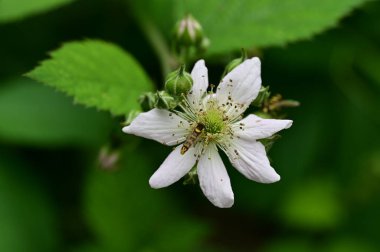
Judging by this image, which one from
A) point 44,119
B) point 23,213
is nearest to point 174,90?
point 44,119

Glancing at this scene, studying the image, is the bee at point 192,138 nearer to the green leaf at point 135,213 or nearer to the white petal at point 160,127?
the white petal at point 160,127

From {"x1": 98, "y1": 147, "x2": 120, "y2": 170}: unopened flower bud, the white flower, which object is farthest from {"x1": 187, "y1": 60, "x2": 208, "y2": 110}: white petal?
{"x1": 98, "y1": 147, "x2": 120, "y2": 170}: unopened flower bud

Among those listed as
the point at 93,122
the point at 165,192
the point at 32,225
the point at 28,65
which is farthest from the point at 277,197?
the point at 28,65

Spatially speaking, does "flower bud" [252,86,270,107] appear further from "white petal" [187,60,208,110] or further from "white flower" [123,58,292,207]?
"white petal" [187,60,208,110]

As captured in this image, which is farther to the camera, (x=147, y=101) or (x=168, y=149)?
(x=168, y=149)

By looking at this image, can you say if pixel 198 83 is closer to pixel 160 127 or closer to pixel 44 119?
pixel 160 127

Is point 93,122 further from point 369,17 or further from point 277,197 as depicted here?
point 369,17

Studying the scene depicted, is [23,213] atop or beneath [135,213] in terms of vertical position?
atop
